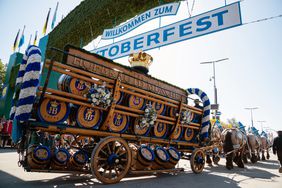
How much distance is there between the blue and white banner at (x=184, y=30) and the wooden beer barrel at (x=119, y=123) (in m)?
2.50

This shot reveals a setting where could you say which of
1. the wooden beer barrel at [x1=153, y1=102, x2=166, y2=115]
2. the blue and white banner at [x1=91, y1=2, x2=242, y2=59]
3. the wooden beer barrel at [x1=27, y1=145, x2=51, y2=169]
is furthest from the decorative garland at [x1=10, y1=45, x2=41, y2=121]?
the blue and white banner at [x1=91, y1=2, x2=242, y2=59]

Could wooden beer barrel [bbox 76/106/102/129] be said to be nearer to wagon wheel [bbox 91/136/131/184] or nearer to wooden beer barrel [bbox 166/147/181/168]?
wagon wheel [bbox 91/136/131/184]

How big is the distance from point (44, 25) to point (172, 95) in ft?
55.1

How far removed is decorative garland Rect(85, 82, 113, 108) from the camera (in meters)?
3.89

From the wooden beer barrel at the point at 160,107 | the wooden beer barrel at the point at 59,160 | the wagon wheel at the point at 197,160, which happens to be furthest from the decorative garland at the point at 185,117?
the wooden beer barrel at the point at 59,160

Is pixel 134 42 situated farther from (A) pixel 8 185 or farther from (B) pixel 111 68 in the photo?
(A) pixel 8 185

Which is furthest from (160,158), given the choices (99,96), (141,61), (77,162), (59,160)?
(141,61)

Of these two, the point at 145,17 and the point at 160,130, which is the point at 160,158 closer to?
the point at 160,130

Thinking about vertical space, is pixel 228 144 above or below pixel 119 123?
below

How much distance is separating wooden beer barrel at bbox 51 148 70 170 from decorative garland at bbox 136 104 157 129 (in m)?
1.84

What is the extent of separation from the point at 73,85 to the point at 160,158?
8.96 feet

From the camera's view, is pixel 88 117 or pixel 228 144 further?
pixel 228 144

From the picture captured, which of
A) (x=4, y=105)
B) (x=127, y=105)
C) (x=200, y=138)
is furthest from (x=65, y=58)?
(x=4, y=105)

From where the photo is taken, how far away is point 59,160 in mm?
3730
